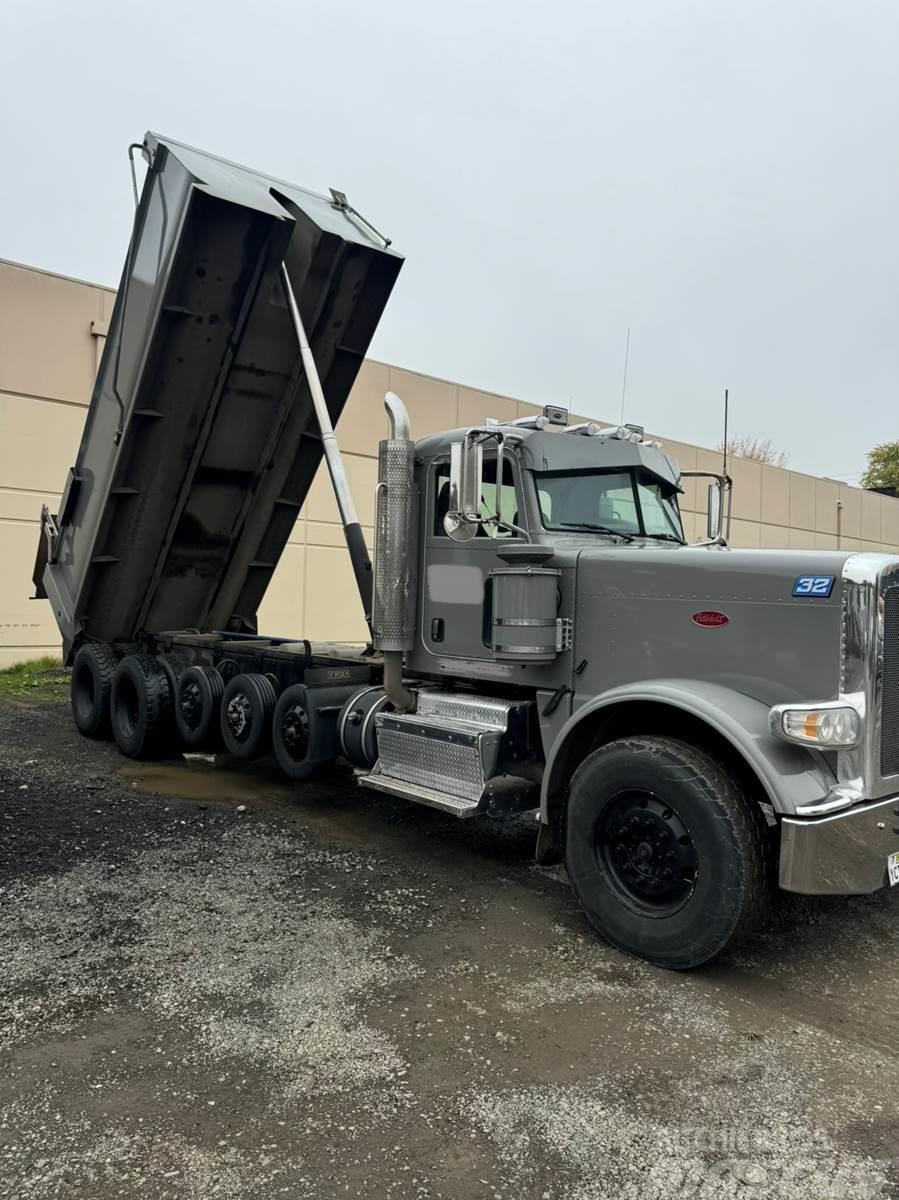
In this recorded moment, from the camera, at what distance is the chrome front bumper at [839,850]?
3.46m

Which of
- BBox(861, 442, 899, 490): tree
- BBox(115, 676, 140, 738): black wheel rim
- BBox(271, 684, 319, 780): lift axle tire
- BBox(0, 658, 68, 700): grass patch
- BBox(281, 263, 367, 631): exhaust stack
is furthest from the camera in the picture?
BBox(861, 442, 899, 490): tree

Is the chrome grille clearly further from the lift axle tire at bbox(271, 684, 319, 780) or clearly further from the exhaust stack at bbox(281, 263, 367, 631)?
the lift axle tire at bbox(271, 684, 319, 780)

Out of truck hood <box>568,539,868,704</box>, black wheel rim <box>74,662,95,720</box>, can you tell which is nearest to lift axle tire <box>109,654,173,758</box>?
black wheel rim <box>74,662,95,720</box>

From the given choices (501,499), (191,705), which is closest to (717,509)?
(501,499)

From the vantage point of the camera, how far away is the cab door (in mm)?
4961

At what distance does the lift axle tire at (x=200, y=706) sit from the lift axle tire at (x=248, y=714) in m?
0.23

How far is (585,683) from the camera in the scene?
4.60m

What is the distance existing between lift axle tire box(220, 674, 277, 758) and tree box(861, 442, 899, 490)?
4126cm

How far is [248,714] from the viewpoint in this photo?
6.57m

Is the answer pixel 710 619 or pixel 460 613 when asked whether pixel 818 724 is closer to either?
pixel 710 619

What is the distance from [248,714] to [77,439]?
7.62 m

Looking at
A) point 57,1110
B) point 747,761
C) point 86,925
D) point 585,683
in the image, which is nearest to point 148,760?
point 86,925

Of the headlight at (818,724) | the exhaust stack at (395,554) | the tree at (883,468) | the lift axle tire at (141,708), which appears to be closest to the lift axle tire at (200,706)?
the lift axle tire at (141,708)

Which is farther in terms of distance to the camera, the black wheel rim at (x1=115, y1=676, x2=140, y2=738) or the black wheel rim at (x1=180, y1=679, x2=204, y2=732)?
the black wheel rim at (x1=115, y1=676, x2=140, y2=738)
